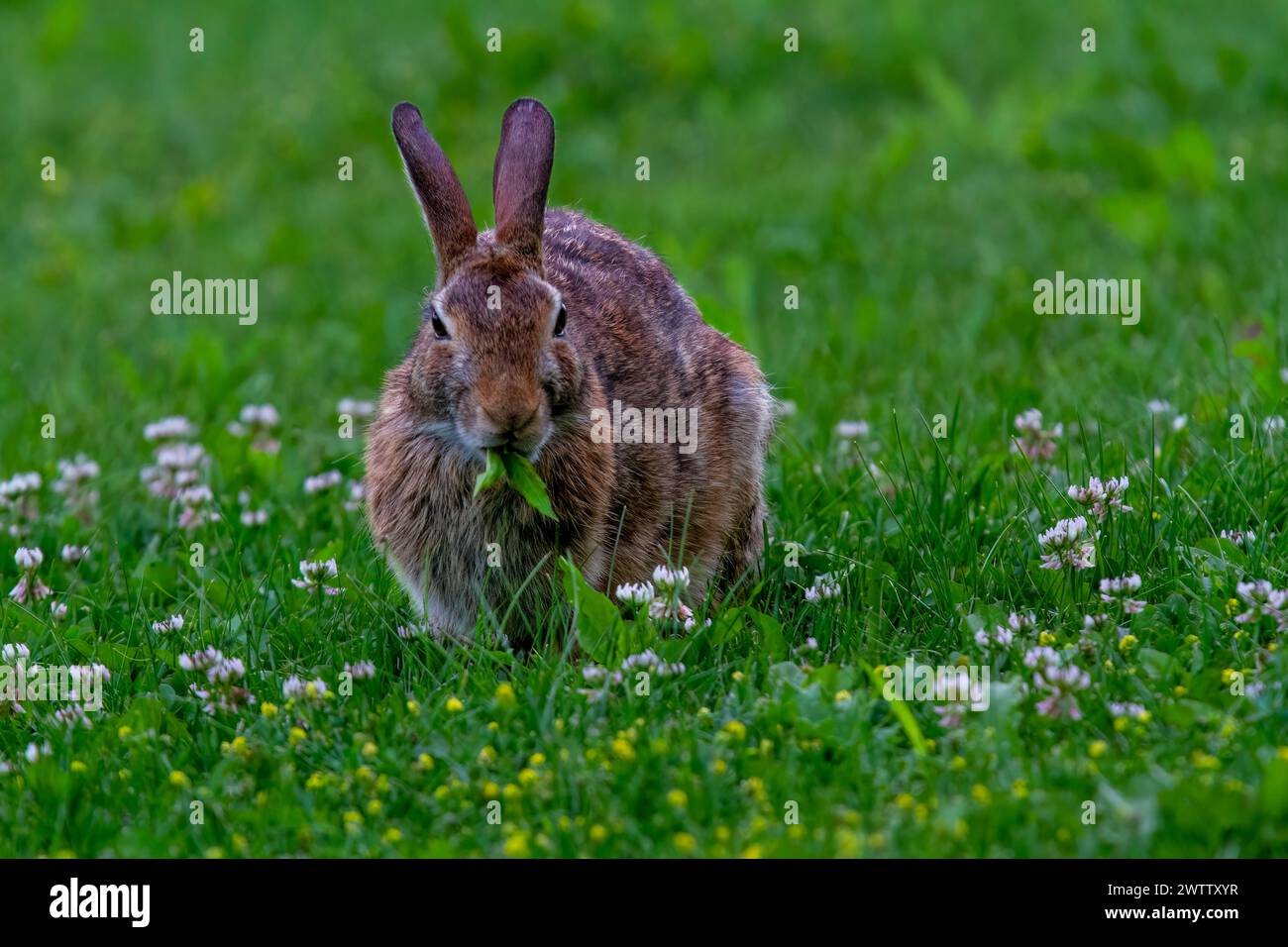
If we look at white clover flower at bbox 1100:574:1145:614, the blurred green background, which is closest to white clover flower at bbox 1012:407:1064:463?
the blurred green background

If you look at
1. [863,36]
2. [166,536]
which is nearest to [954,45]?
[863,36]

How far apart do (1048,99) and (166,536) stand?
681 centimetres

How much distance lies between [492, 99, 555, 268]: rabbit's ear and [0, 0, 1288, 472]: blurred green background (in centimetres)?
216

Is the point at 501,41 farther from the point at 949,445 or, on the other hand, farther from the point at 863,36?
the point at 949,445

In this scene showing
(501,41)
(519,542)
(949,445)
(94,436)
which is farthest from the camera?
(501,41)

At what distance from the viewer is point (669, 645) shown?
4605mm

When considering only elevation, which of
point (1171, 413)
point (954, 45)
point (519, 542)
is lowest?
point (519, 542)

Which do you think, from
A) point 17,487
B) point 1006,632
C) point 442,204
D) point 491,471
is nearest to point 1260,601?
point 1006,632

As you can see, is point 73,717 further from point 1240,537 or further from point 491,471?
point 1240,537

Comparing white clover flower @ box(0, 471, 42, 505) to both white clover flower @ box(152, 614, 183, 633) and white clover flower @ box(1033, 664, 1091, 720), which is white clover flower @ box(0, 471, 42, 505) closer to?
white clover flower @ box(152, 614, 183, 633)

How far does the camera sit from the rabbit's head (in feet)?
15.2

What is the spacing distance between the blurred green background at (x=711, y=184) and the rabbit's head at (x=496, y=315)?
87.3 inches

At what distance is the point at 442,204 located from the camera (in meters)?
5.02

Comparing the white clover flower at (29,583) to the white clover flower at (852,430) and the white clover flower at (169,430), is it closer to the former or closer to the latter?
the white clover flower at (169,430)
